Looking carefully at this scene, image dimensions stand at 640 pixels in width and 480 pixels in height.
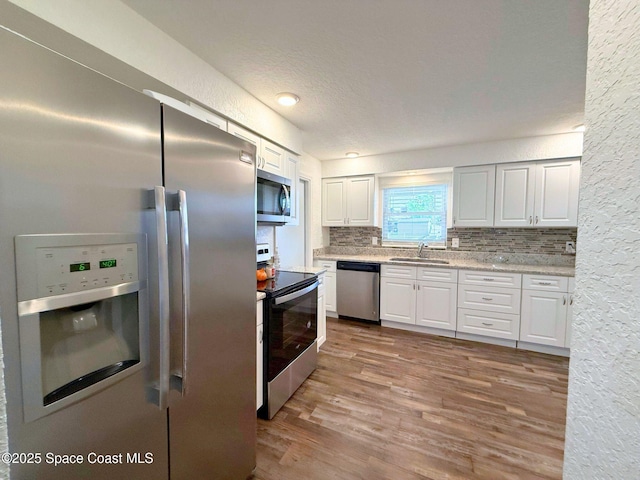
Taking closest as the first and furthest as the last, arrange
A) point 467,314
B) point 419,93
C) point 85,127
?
1. point 85,127
2. point 419,93
3. point 467,314

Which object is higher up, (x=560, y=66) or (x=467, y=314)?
(x=560, y=66)

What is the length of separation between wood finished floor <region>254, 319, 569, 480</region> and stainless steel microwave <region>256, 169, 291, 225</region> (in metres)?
1.45

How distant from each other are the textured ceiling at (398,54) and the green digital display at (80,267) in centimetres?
133

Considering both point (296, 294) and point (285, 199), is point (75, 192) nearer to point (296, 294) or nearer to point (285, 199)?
point (296, 294)

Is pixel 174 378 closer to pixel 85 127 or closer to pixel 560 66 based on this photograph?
pixel 85 127

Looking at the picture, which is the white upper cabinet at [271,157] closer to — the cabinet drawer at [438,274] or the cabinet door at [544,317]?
the cabinet drawer at [438,274]

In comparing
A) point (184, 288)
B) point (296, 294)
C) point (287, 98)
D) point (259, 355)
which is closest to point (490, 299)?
point (296, 294)

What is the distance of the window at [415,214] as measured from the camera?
391 cm

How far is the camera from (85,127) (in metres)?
0.67

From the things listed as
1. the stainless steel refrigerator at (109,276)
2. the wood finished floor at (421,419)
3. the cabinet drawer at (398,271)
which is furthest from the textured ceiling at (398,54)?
the wood finished floor at (421,419)

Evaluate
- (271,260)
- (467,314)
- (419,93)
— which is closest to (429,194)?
(467,314)

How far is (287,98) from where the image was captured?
2.14m

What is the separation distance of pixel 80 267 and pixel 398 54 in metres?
1.89

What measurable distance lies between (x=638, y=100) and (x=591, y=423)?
0.53 meters
